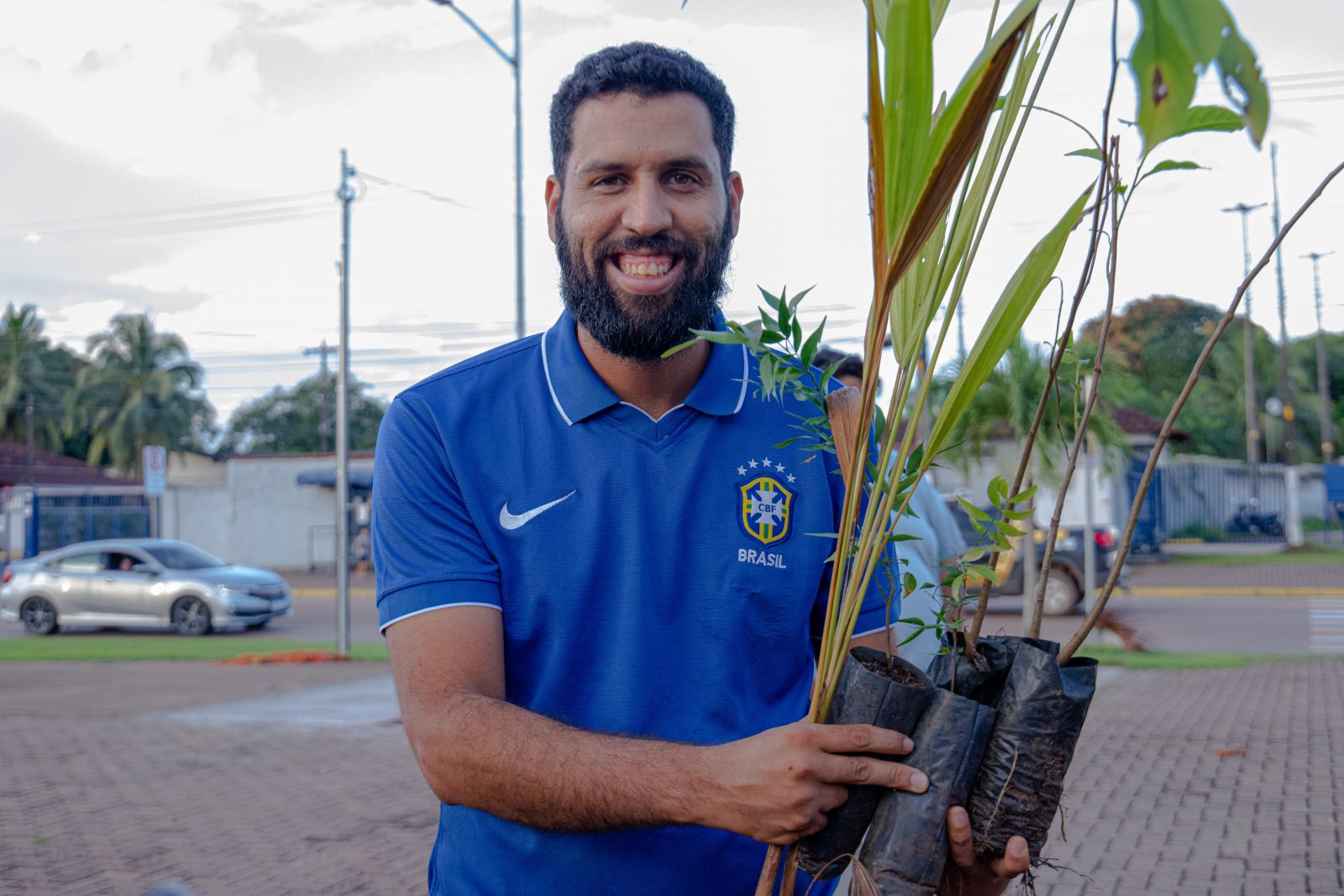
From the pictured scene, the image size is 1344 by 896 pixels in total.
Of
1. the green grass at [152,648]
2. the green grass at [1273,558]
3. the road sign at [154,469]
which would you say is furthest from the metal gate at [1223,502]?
the green grass at [152,648]

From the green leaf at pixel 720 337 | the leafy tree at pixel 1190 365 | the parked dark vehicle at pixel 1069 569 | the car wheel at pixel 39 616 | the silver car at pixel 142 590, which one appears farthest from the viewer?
the leafy tree at pixel 1190 365

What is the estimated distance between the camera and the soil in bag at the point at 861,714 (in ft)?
4.73

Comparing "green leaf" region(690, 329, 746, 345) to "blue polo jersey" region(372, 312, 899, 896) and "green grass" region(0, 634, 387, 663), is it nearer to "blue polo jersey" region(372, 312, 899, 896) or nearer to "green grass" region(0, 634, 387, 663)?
"blue polo jersey" region(372, 312, 899, 896)

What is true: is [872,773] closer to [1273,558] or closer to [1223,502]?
[1273,558]

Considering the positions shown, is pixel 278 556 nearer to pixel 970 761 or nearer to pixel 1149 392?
pixel 1149 392

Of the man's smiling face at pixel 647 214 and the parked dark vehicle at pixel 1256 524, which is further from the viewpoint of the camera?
the parked dark vehicle at pixel 1256 524

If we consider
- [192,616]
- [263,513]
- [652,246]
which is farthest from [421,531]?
[263,513]

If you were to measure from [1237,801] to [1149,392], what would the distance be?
157ft

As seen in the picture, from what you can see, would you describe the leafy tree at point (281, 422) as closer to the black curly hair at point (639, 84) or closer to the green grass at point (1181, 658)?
the green grass at point (1181, 658)

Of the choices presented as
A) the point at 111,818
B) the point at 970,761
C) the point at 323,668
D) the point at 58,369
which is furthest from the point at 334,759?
the point at 58,369

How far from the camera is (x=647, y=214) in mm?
1858

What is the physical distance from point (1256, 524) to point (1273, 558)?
5.98 metres

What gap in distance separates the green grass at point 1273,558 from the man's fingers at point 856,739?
1182 inches

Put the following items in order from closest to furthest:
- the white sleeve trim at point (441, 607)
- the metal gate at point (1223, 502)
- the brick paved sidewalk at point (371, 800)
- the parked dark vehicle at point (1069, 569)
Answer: the white sleeve trim at point (441, 607) < the brick paved sidewalk at point (371, 800) < the parked dark vehicle at point (1069, 569) < the metal gate at point (1223, 502)
